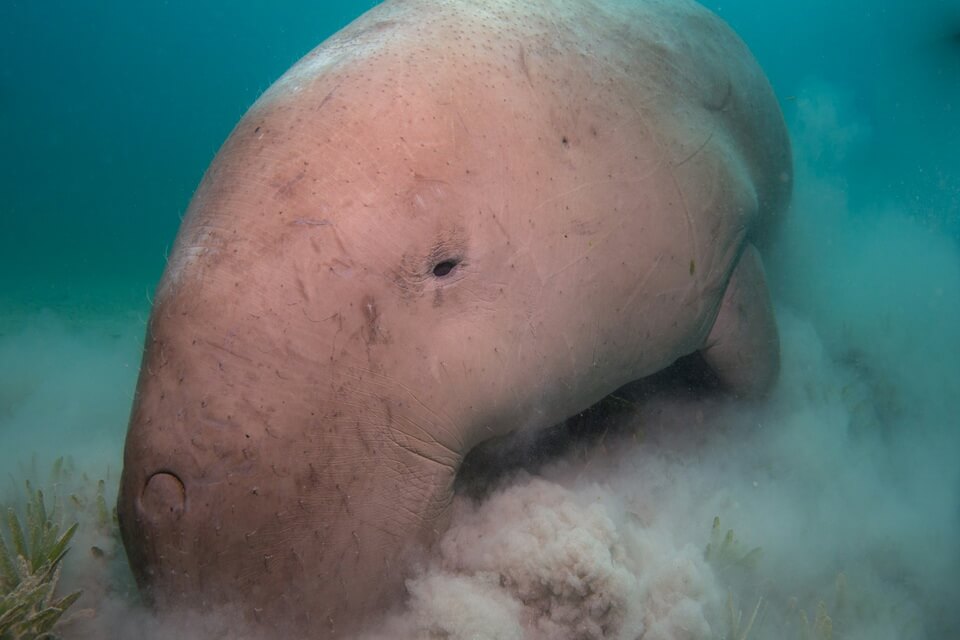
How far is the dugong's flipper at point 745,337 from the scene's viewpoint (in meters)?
3.61

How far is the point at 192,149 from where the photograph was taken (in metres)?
61.6

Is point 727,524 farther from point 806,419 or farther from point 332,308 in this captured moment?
point 332,308

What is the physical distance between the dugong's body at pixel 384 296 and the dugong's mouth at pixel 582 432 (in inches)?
14.5

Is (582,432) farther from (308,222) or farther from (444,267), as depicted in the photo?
(308,222)

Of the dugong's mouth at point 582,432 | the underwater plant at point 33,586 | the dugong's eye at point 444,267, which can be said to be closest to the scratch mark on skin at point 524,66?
the dugong's eye at point 444,267

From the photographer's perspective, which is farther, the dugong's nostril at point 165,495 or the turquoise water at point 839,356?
the turquoise water at point 839,356

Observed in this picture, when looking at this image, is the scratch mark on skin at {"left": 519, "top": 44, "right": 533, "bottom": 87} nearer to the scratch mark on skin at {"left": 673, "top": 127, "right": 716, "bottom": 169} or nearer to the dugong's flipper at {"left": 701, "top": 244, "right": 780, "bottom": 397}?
the scratch mark on skin at {"left": 673, "top": 127, "right": 716, "bottom": 169}

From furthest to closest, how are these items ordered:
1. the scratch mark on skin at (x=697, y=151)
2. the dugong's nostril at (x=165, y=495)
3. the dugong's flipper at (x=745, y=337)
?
the dugong's flipper at (x=745, y=337) < the scratch mark on skin at (x=697, y=151) < the dugong's nostril at (x=165, y=495)

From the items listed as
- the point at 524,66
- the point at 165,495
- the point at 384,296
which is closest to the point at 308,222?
the point at 384,296

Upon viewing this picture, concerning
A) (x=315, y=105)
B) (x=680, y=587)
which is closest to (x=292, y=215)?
(x=315, y=105)

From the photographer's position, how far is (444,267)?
2018 millimetres

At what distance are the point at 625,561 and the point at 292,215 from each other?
196cm

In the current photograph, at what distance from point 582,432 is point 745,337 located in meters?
1.24

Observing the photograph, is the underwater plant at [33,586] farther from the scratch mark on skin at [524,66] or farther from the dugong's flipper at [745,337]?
the dugong's flipper at [745,337]
